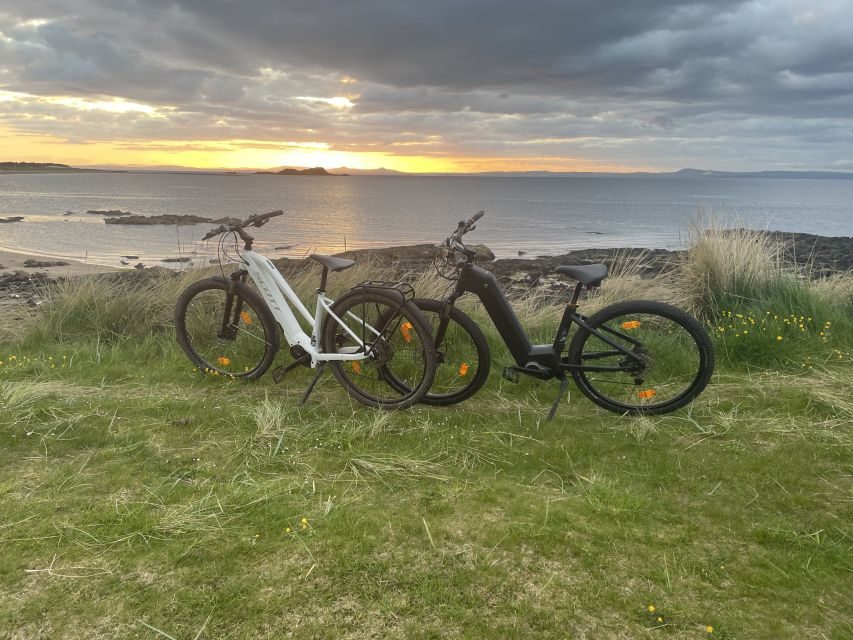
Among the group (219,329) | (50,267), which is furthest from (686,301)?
(50,267)

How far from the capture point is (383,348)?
484cm

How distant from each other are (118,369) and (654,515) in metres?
5.10

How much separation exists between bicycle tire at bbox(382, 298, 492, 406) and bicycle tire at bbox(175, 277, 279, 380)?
54.1 inches

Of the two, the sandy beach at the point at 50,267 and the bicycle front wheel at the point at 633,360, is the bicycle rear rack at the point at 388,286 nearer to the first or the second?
the bicycle front wheel at the point at 633,360

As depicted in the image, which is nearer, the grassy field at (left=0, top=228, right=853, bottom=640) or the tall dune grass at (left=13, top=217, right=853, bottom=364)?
the grassy field at (left=0, top=228, right=853, bottom=640)

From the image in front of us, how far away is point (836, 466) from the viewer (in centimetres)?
386

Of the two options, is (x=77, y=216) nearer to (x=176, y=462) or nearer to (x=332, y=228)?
(x=332, y=228)

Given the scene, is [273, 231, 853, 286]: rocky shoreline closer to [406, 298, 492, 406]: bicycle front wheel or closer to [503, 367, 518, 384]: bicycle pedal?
[406, 298, 492, 406]: bicycle front wheel

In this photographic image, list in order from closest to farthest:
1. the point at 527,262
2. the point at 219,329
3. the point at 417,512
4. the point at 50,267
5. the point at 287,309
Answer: the point at 417,512 → the point at 287,309 → the point at 219,329 → the point at 50,267 → the point at 527,262

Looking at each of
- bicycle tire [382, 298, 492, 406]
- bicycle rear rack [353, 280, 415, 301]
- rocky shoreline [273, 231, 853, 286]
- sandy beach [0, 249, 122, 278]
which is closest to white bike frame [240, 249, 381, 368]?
bicycle rear rack [353, 280, 415, 301]

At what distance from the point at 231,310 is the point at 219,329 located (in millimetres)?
553

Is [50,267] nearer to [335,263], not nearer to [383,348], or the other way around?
[335,263]

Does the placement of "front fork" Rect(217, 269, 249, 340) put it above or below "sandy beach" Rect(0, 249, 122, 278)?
above

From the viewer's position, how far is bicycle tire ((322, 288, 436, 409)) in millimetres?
4590
